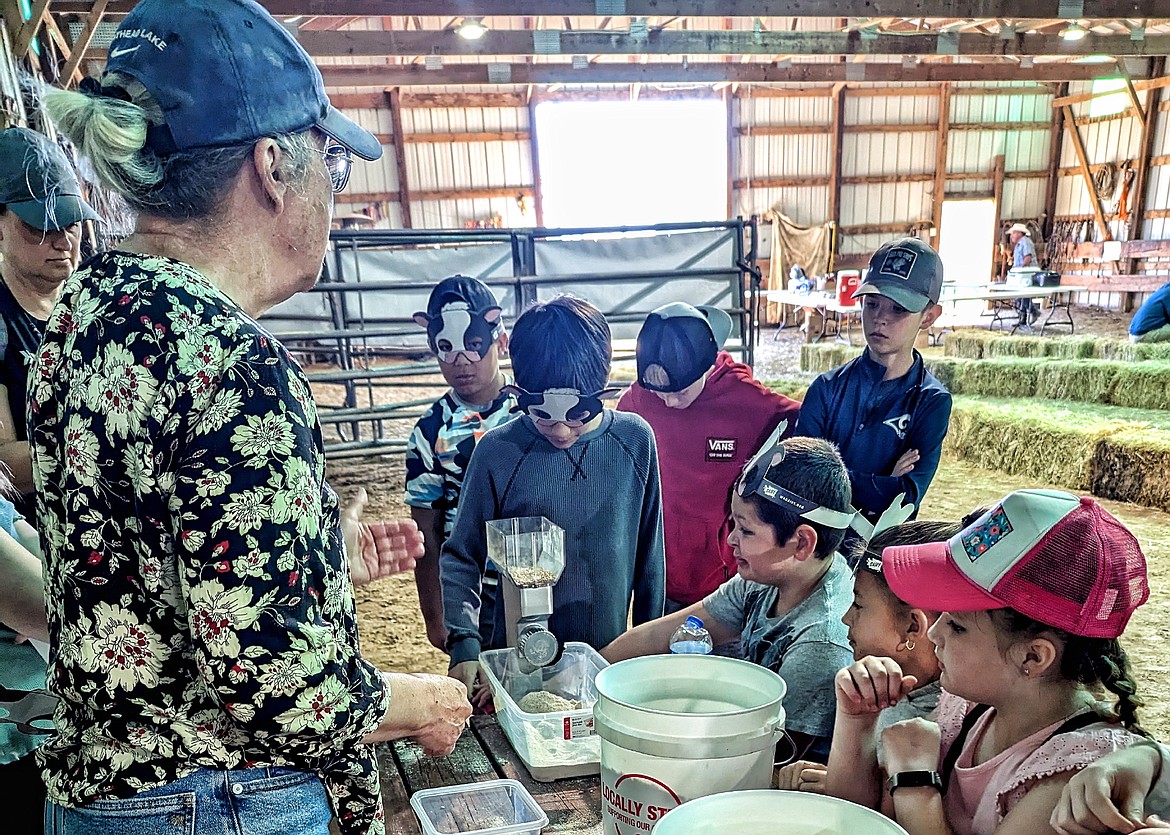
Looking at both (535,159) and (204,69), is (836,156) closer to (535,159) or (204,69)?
(535,159)

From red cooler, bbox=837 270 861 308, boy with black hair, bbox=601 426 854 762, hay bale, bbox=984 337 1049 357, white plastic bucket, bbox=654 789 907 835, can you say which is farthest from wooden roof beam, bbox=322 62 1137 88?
white plastic bucket, bbox=654 789 907 835

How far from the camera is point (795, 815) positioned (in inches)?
35.3

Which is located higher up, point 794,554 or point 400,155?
point 400,155

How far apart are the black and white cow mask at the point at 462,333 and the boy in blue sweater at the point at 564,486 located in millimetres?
376

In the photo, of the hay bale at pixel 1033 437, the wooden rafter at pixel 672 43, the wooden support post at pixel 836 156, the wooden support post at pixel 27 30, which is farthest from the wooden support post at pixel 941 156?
the wooden support post at pixel 27 30

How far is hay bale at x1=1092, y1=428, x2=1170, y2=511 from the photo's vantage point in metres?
5.16

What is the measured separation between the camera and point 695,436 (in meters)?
2.38

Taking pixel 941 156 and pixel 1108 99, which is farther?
pixel 941 156

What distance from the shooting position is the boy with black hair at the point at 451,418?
2.18 metres

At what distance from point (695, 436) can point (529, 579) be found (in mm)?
1031

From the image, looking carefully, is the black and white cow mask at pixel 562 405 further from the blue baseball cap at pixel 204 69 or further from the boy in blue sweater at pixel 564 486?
the blue baseball cap at pixel 204 69

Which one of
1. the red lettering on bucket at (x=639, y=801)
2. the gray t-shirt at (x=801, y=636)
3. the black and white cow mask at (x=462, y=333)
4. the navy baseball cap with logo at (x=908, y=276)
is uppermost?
the navy baseball cap with logo at (x=908, y=276)

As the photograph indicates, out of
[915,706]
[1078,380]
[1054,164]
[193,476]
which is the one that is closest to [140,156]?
[193,476]

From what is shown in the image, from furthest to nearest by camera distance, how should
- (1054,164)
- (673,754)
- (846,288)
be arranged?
(1054,164) < (846,288) < (673,754)
